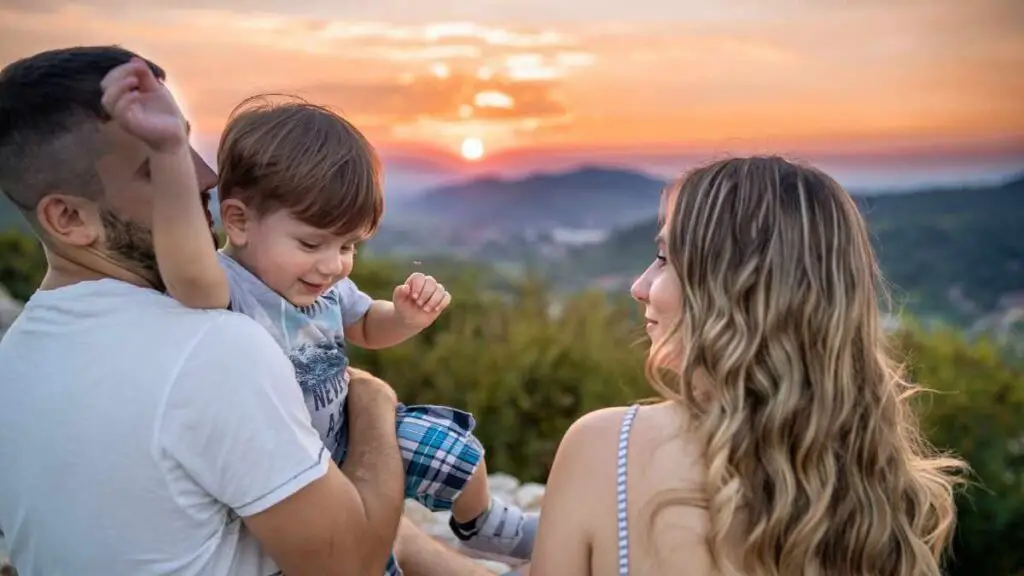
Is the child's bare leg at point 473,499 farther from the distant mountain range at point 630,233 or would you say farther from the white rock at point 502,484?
the distant mountain range at point 630,233

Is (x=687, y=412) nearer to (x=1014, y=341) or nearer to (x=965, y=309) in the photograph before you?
(x=1014, y=341)

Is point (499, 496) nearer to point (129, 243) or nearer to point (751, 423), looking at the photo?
point (751, 423)

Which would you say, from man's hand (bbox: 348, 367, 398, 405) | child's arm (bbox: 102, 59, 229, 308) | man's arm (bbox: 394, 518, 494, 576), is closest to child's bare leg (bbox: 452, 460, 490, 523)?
man's arm (bbox: 394, 518, 494, 576)

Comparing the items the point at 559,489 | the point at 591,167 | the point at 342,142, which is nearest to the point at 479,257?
the point at 591,167

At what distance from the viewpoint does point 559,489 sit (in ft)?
6.26

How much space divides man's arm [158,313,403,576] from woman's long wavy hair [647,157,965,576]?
58 centimetres

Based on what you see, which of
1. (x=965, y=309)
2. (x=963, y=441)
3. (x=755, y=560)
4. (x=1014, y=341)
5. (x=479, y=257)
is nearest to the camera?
(x=755, y=560)

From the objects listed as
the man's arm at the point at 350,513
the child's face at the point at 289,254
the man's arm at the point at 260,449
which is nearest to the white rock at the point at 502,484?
the man's arm at the point at 350,513

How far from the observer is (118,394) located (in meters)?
1.67

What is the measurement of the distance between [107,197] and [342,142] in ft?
2.09

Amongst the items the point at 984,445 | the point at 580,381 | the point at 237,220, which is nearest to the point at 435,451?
the point at 237,220

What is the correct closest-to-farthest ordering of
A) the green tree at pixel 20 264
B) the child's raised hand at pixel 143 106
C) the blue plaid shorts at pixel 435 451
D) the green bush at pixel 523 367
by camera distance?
1. the child's raised hand at pixel 143 106
2. the blue plaid shorts at pixel 435 451
3. the green bush at pixel 523 367
4. the green tree at pixel 20 264

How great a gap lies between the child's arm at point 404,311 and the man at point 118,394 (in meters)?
0.87

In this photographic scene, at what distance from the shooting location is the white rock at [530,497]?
4180mm
